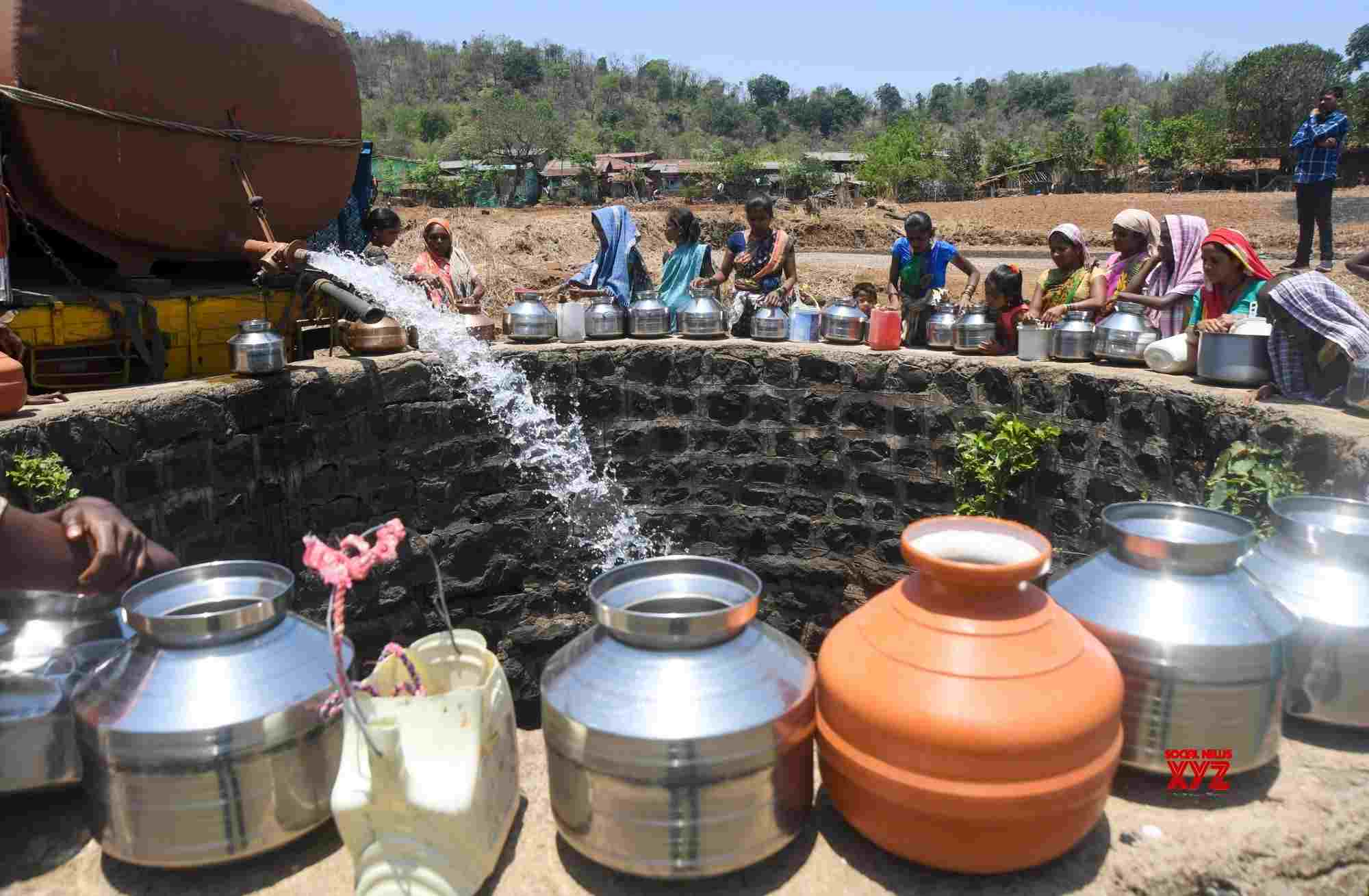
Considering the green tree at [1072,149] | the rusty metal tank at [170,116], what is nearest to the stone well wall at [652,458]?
the rusty metal tank at [170,116]

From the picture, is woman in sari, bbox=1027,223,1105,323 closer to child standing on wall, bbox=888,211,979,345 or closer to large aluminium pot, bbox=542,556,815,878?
child standing on wall, bbox=888,211,979,345

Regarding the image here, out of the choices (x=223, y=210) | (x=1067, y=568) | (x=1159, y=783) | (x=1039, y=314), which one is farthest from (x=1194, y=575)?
(x=223, y=210)

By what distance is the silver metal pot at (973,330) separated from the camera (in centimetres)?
536

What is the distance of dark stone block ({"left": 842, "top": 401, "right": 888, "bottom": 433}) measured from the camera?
5.69m

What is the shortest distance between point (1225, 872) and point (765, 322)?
456cm

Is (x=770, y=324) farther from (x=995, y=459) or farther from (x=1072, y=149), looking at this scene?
(x=1072, y=149)

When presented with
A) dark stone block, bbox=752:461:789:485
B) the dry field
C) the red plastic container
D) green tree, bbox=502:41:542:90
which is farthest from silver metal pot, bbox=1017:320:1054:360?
green tree, bbox=502:41:542:90

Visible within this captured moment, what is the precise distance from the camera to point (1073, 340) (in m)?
4.98

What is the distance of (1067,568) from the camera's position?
224 centimetres

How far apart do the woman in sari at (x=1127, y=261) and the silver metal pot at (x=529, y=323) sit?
3.02m

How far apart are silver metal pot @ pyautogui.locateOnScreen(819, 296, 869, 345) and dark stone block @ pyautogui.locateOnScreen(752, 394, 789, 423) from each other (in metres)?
0.52

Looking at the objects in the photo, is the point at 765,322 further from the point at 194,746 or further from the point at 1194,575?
the point at 194,746

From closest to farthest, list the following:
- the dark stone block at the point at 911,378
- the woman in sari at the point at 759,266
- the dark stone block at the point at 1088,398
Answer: the dark stone block at the point at 1088,398, the dark stone block at the point at 911,378, the woman in sari at the point at 759,266

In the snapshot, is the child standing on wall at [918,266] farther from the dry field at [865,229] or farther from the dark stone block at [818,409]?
the dry field at [865,229]
